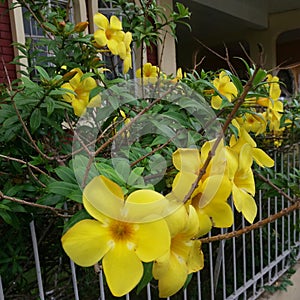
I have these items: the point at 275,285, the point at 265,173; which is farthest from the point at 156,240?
the point at 275,285

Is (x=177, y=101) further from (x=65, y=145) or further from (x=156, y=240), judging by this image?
(x=156, y=240)

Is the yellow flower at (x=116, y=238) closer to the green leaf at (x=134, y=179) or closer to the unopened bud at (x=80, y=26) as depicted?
the green leaf at (x=134, y=179)

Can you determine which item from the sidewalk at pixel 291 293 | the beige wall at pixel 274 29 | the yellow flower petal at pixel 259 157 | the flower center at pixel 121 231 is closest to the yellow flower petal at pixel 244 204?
the yellow flower petal at pixel 259 157

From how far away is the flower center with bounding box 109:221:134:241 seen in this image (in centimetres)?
50

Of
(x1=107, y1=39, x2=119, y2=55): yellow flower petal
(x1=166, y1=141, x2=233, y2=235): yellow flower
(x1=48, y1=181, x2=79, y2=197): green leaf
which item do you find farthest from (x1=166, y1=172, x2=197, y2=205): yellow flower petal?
(x1=107, y1=39, x2=119, y2=55): yellow flower petal

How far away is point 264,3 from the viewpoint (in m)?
7.20

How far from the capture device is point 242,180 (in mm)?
680

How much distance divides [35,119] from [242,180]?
2.20ft

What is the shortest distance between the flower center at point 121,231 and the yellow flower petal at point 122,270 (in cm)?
2

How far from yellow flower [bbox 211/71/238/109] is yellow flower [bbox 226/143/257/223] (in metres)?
0.61

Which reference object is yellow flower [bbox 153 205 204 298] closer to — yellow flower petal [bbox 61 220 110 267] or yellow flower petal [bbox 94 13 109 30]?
yellow flower petal [bbox 61 220 110 267]

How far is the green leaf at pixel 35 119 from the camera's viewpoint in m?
1.07

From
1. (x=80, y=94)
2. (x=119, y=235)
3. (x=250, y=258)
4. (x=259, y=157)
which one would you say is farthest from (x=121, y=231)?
(x=250, y=258)

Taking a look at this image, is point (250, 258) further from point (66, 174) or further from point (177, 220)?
point (177, 220)
